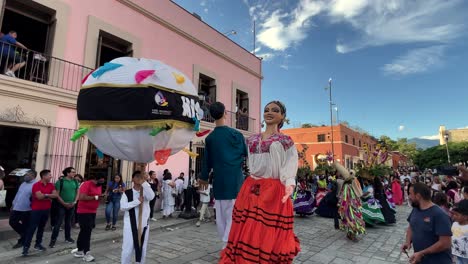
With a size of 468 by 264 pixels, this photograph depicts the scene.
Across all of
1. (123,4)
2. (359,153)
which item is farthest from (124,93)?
(359,153)

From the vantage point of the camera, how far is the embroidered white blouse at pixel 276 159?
256 cm

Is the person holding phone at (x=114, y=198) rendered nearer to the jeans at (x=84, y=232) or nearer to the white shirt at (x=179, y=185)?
the jeans at (x=84, y=232)

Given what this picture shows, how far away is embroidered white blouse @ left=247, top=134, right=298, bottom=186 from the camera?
256cm

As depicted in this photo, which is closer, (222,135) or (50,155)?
(222,135)

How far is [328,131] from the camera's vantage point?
33.1 meters

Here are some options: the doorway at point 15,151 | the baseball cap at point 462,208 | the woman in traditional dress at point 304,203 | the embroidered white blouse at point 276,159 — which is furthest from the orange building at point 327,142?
the embroidered white blouse at point 276,159

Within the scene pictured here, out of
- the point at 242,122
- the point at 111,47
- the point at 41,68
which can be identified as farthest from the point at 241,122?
the point at 41,68

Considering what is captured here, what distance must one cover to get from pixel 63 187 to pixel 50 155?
5.44ft

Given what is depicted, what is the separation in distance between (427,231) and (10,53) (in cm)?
916

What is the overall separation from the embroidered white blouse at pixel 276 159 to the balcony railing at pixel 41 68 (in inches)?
277

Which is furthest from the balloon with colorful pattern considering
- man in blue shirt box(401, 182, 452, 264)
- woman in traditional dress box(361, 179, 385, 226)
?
woman in traditional dress box(361, 179, 385, 226)

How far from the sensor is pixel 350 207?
6.21 metres

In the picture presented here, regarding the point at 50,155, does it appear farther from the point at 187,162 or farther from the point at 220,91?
the point at 220,91

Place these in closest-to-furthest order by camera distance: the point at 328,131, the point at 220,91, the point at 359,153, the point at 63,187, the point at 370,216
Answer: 1. the point at 63,187
2. the point at 370,216
3. the point at 220,91
4. the point at 328,131
5. the point at 359,153
